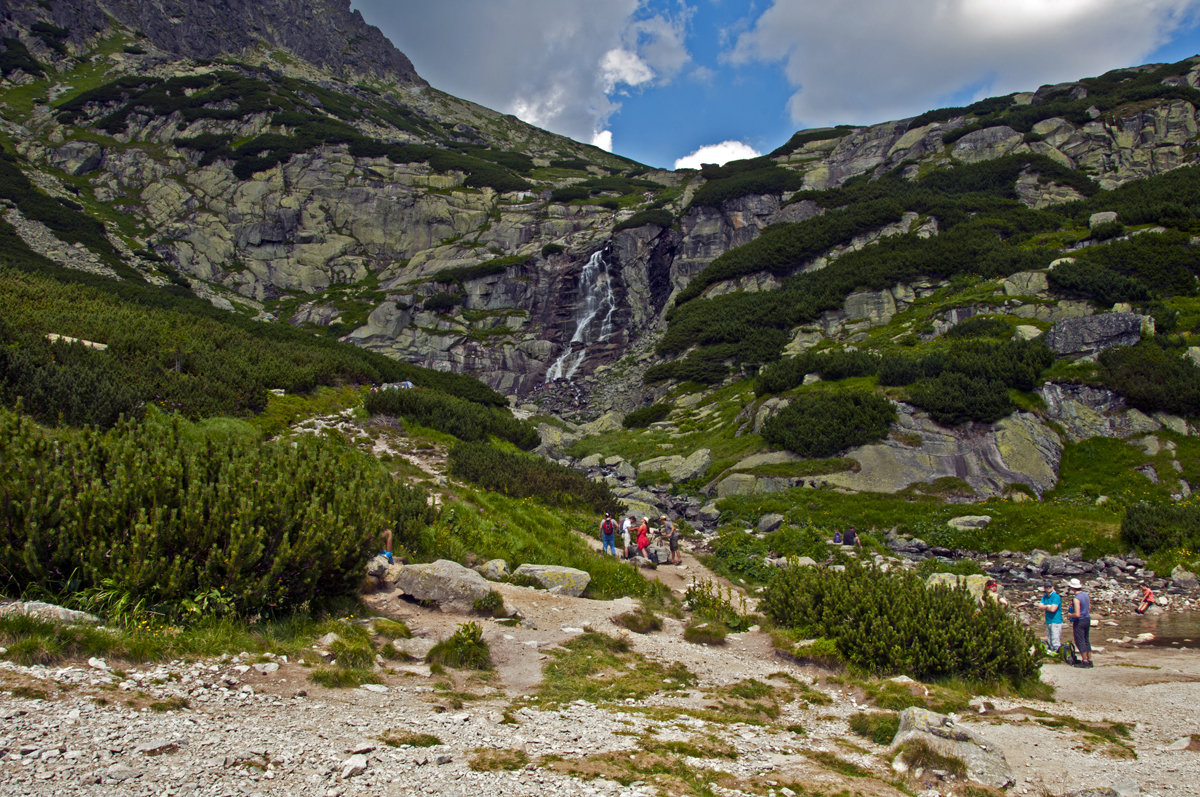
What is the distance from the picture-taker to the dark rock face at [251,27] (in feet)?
339

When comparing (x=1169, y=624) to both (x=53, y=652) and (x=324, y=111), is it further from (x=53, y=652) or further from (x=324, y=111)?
(x=324, y=111)

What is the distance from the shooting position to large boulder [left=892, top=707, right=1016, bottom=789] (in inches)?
221

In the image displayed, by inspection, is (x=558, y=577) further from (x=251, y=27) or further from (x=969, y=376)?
(x=251, y=27)

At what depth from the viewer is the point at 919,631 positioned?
9516mm

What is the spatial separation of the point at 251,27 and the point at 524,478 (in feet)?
517

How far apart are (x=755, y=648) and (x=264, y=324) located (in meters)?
34.6

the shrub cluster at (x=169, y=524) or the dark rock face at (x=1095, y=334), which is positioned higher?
the dark rock face at (x=1095, y=334)

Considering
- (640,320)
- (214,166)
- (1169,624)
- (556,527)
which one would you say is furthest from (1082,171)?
(214,166)

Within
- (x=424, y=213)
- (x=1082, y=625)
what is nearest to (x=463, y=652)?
(x=1082, y=625)

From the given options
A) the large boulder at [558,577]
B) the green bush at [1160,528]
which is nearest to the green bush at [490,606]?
the large boulder at [558,577]

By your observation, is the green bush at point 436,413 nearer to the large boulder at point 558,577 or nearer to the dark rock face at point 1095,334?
the large boulder at point 558,577

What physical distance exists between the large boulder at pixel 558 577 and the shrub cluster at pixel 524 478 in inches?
253

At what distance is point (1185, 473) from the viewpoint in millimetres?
22297

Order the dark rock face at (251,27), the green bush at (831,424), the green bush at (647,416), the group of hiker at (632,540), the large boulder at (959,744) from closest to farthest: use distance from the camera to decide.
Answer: the large boulder at (959,744) < the group of hiker at (632,540) < the green bush at (831,424) < the green bush at (647,416) < the dark rock face at (251,27)
